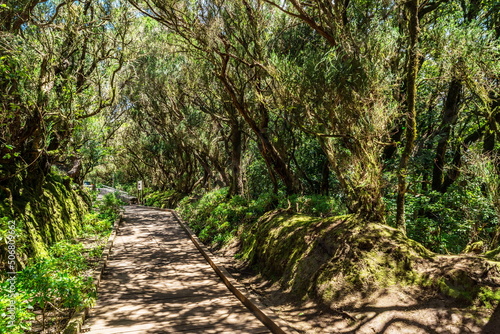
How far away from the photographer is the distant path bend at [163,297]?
4938 millimetres

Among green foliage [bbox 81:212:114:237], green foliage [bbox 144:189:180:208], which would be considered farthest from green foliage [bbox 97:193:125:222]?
green foliage [bbox 144:189:180:208]

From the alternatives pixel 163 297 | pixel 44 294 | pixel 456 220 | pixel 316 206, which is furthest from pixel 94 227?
pixel 456 220

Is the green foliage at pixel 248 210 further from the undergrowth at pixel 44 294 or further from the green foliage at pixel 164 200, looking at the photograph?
the green foliage at pixel 164 200

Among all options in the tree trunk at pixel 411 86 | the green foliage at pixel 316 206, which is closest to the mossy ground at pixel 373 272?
the tree trunk at pixel 411 86

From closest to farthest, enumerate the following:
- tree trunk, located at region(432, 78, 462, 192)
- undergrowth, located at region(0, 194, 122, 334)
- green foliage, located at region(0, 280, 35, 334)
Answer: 1. green foliage, located at region(0, 280, 35, 334)
2. undergrowth, located at region(0, 194, 122, 334)
3. tree trunk, located at region(432, 78, 462, 192)

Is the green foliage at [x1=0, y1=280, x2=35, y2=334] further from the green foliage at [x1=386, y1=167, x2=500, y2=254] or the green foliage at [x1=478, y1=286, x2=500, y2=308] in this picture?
the green foliage at [x1=386, y1=167, x2=500, y2=254]

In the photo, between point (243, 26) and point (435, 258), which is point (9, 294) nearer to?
point (435, 258)

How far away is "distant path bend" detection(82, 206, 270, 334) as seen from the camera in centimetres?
494

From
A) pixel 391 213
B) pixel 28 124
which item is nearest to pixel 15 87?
pixel 28 124

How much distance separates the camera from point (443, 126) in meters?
9.66

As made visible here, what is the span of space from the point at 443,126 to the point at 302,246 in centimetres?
592

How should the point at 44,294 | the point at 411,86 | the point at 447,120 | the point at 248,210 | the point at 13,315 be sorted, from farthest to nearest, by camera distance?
the point at 248,210
the point at 447,120
the point at 411,86
the point at 44,294
the point at 13,315

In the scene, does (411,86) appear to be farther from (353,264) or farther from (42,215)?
(42,215)

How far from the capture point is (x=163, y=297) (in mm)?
6289
